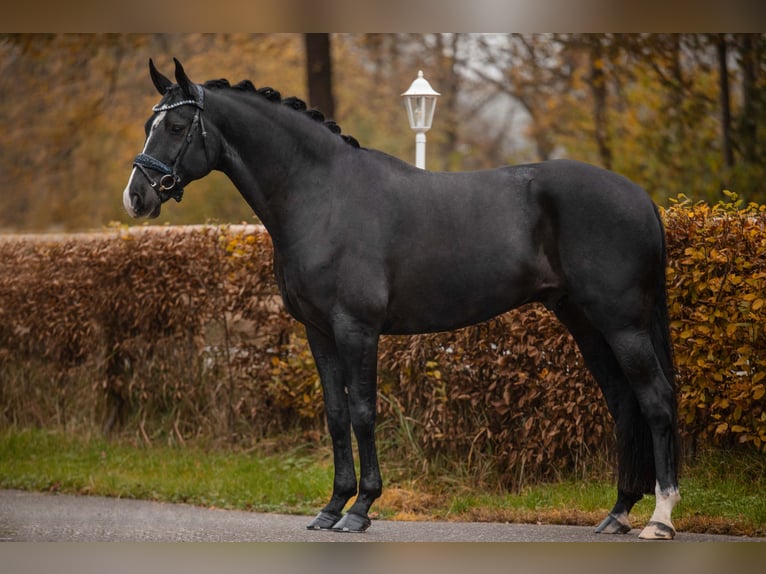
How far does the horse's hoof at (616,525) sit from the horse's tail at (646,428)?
0.19m

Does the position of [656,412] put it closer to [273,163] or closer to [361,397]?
[361,397]

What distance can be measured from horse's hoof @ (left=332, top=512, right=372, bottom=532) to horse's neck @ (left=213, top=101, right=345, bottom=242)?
1.52 meters

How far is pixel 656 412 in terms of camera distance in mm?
5332

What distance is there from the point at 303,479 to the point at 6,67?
14.3 m

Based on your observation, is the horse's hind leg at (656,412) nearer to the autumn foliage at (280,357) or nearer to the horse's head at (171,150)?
the autumn foliage at (280,357)

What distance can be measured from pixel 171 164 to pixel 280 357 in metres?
3.46

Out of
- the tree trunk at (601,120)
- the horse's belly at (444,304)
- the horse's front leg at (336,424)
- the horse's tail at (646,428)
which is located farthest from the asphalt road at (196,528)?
the tree trunk at (601,120)

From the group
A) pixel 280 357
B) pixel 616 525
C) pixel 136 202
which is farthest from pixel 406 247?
pixel 280 357

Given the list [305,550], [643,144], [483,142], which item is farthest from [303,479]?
[483,142]

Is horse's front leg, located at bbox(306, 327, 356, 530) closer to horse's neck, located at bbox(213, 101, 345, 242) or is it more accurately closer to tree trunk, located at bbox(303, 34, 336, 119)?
horse's neck, located at bbox(213, 101, 345, 242)

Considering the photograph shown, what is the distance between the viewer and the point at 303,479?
7.68m

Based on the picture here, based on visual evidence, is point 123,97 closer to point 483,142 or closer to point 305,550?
point 483,142

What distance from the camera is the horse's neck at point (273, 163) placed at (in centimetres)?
544

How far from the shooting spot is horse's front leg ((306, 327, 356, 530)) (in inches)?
216
